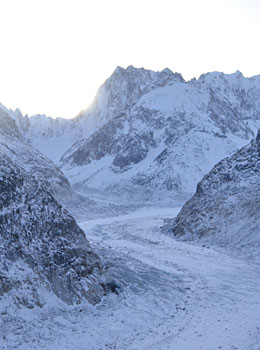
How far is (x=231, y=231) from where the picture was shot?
4634cm

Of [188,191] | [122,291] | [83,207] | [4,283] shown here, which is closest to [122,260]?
[122,291]

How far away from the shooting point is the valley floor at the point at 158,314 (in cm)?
1877

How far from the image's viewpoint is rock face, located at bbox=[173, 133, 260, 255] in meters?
45.0

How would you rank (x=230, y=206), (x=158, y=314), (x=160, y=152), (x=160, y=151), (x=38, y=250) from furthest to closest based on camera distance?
(x=160, y=151), (x=160, y=152), (x=230, y=206), (x=38, y=250), (x=158, y=314)

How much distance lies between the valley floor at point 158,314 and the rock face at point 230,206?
804cm

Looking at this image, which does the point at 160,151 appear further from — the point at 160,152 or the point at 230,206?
the point at 230,206

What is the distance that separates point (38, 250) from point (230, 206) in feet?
104

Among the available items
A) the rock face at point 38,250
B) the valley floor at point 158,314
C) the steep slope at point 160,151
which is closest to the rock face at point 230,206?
the valley floor at point 158,314

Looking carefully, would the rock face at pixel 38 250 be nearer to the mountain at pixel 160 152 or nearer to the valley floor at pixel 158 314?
the valley floor at pixel 158 314

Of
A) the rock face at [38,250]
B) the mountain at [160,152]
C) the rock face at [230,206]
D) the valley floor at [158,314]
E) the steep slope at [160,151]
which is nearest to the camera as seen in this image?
the valley floor at [158,314]

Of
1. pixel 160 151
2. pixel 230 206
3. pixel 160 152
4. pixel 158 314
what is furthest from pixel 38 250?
pixel 160 151

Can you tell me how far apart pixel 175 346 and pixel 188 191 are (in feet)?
376

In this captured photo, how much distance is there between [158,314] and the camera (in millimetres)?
23062

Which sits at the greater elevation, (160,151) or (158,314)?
(160,151)
